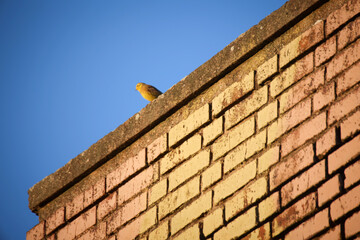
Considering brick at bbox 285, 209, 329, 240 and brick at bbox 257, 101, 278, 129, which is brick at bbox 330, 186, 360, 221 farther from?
brick at bbox 257, 101, 278, 129

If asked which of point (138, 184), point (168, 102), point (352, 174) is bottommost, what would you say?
point (352, 174)

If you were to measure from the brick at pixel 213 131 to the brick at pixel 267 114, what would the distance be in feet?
0.83

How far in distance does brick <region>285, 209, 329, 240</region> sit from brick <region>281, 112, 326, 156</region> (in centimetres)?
38

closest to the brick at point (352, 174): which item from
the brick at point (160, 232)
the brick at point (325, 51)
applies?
the brick at point (325, 51)

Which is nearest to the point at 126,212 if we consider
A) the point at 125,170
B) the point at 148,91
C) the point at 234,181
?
the point at 125,170

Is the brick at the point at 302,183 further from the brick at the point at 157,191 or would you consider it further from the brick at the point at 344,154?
the brick at the point at 157,191

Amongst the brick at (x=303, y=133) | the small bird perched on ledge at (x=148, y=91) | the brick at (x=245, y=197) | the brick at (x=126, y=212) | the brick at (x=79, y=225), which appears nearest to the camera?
the brick at (x=303, y=133)

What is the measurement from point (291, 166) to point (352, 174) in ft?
1.09

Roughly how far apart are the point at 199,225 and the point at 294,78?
0.88 meters

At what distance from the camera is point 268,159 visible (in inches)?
114

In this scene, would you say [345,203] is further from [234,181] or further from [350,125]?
[234,181]

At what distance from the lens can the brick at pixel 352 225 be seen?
2.40 metres

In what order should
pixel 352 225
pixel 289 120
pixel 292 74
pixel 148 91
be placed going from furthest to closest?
pixel 148 91 → pixel 292 74 → pixel 289 120 → pixel 352 225

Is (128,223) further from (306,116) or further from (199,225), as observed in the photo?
(306,116)
